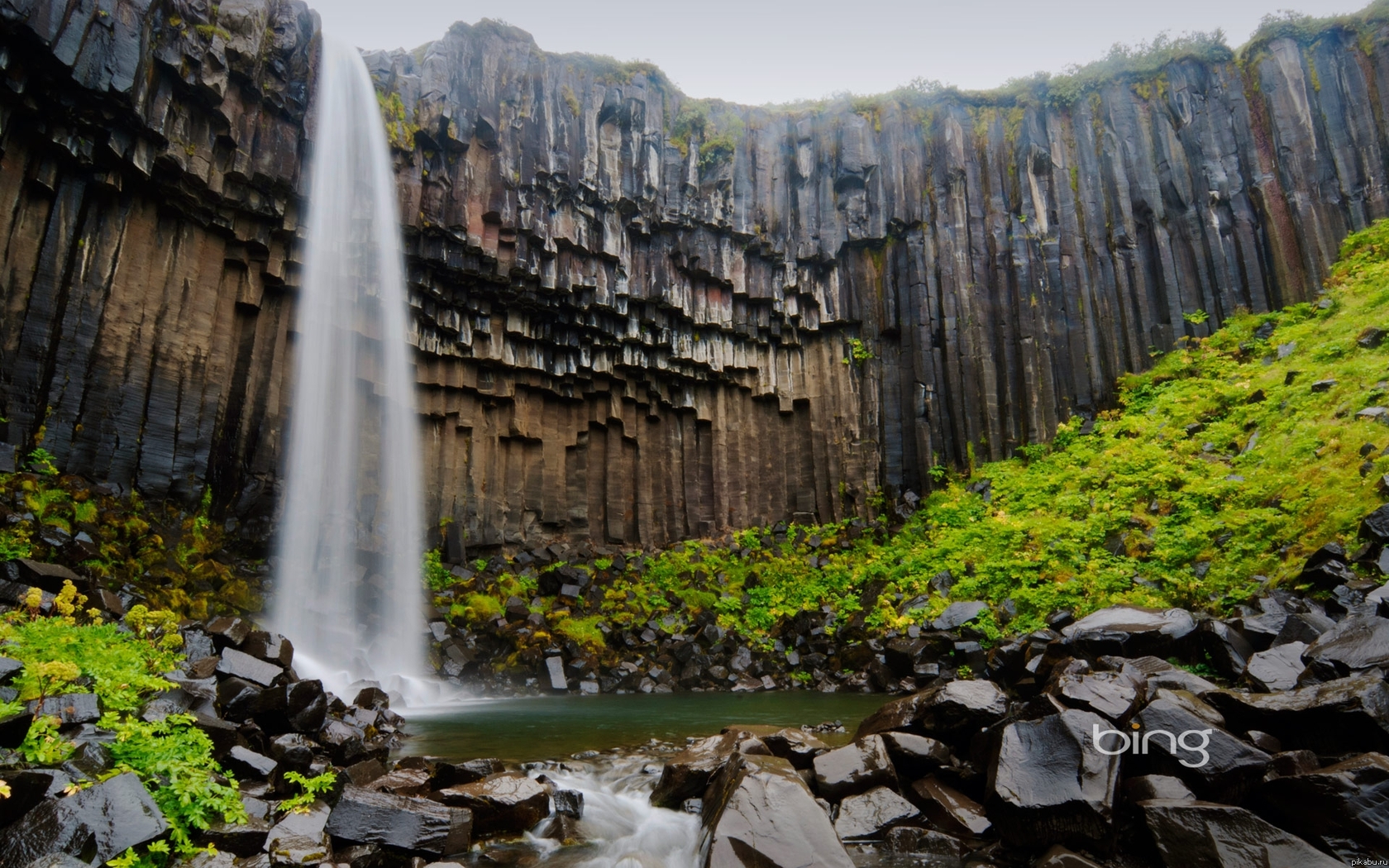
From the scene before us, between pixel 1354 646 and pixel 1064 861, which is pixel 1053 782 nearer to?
pixel 1064 861

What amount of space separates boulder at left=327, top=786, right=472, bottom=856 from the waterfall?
10.00 m

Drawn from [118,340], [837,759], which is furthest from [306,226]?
[837,759]

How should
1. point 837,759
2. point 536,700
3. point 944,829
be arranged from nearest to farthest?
point 944,829 < point 837,759 < point 536,700

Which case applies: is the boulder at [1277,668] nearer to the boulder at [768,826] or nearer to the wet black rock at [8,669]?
the boulder at [768,826]

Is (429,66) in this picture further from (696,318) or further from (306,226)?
(696,318)

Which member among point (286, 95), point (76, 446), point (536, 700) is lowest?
point (536, 700)

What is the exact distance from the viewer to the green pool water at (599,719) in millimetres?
8555

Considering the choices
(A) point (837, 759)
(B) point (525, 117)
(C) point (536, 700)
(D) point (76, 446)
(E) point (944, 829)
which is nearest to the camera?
(E) point (944, 829)

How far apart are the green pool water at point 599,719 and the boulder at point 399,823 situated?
236 cm

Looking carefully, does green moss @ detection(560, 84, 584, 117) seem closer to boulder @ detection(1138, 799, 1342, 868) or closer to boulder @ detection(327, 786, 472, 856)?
boulder @ detection(327, 786, 472, 856)

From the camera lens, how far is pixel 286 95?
15.3 metres

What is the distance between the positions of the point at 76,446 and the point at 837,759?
14.2 meters

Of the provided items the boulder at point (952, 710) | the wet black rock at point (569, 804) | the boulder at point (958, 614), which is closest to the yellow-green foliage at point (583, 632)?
the boulder at point (958, 614)

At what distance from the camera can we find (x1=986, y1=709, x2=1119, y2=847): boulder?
183 inches
